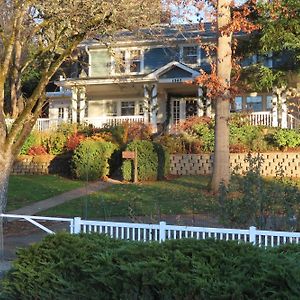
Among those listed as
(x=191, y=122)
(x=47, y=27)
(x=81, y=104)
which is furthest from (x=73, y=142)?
(x=47, y=27)

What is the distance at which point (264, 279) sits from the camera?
15.6 feet

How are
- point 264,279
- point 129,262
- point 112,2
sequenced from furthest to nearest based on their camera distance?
point 112,2 < point 129,262 < point 264,279

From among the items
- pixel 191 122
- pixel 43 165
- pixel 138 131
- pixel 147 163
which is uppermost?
pixel 191 122

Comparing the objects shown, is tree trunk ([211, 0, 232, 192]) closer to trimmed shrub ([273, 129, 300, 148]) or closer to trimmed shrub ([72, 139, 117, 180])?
trimmed shrub ([72, 139, 117, 180])

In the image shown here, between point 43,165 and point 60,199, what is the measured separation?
754cm

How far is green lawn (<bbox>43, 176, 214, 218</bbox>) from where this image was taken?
47.6 feet

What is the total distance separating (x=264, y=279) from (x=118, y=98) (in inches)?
1148

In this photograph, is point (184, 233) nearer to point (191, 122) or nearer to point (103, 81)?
point (191, 122)

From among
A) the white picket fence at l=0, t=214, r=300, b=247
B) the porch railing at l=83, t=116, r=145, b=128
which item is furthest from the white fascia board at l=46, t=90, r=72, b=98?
the white picket fence at l=0, t=214, r=300, b=247

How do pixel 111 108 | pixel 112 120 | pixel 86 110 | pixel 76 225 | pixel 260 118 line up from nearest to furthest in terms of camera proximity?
1. pixel 76 225
2. pixel 260 118
3. pixel 112 120
4. pixel 86 110
5. pixel 111 108

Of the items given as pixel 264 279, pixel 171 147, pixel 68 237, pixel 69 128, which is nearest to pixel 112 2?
pixel 68 237

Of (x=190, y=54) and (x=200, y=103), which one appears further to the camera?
(x=190, y=54)

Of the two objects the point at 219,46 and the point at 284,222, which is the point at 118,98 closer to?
the point at 219,46

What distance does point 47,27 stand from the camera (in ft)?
43.0
